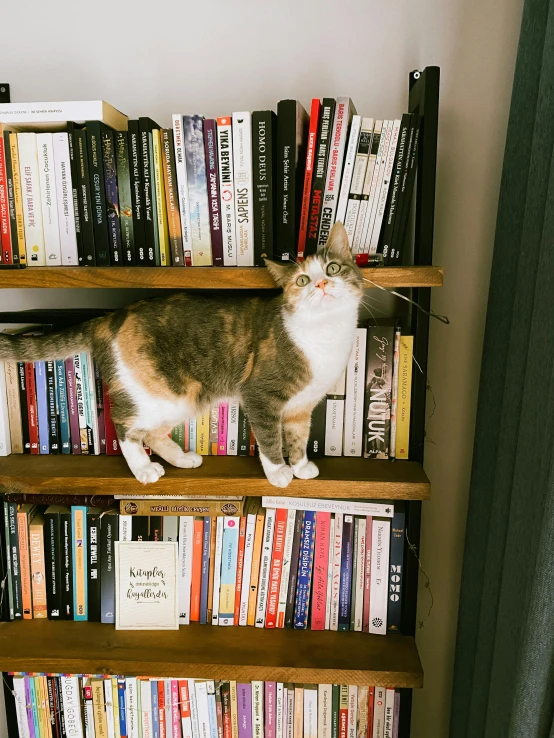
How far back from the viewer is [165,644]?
1088 mm

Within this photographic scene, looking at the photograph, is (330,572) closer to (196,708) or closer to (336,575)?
(336,575)

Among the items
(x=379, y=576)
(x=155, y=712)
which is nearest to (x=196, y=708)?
(x=155, y=712)

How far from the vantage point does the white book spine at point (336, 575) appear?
3.57 feet

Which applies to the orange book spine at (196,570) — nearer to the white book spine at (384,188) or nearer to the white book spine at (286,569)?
the white book spine at (286,569)

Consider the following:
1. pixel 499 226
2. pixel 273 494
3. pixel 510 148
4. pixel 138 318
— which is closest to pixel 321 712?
pixel 273 494

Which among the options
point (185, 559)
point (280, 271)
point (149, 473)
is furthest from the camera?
point (185, 559)

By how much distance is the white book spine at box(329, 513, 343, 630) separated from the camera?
109 cm

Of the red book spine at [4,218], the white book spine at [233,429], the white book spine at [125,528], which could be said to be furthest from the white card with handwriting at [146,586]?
the red book spine at [4,218]

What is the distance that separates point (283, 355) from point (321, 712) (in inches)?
29.2

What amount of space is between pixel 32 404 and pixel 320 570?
0.67 meters

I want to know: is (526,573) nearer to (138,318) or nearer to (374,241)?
(374,241)

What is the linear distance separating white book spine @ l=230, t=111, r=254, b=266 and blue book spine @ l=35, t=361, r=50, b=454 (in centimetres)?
45

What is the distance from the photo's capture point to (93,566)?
113 cm

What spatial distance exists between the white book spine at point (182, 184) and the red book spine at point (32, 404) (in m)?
0.39
